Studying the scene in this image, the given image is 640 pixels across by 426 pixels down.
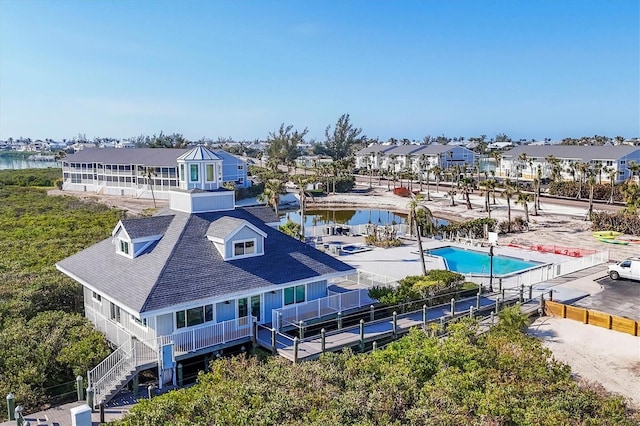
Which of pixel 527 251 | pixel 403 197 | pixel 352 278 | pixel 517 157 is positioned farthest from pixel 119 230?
pixel 517 157

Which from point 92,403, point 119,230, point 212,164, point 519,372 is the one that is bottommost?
point 92,403

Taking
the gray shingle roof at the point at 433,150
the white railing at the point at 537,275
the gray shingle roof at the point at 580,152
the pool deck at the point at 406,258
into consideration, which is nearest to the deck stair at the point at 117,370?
the pool deck at the point at 406,258

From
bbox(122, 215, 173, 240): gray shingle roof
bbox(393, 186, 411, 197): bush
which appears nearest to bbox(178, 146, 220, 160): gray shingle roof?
bbox(122, 215, 173, 240): gray shingle roof

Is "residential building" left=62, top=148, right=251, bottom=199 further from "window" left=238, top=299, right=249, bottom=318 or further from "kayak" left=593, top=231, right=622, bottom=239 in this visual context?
"window" left=238, top=299, right=249, bottom=318

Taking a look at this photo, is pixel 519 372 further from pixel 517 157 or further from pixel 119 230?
pixel 517 157

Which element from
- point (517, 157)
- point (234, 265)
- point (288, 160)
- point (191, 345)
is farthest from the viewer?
point (288, 160)

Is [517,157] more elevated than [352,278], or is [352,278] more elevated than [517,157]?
[517,157]

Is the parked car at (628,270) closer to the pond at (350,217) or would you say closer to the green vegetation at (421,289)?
the green vegetation at (421,289)
